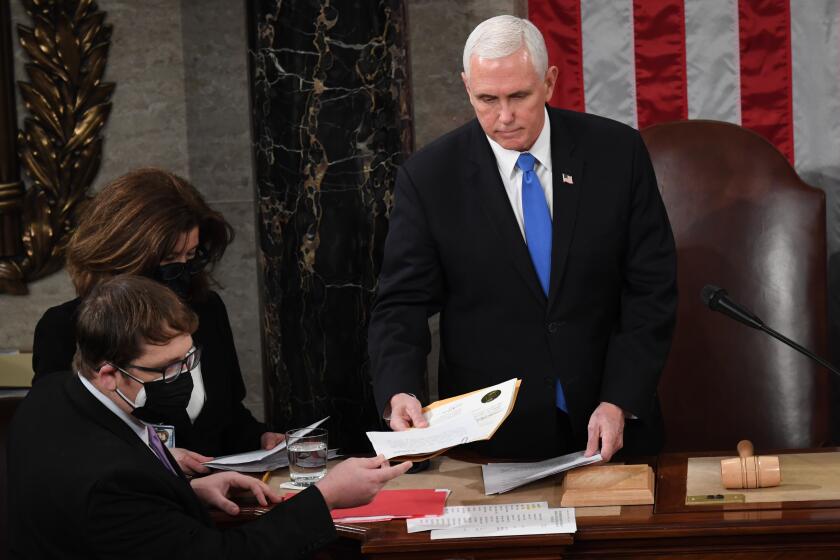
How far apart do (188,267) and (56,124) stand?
158 centimetres

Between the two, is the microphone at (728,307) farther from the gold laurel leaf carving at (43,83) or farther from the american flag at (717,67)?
the gold laurel leaf carving at (43,83)

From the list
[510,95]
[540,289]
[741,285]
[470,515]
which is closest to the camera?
[470,515]

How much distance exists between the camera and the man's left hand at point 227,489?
2.89m

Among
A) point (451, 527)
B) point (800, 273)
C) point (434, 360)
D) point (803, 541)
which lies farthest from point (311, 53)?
point (803, 541)

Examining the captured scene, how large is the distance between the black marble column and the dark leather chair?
100 cm

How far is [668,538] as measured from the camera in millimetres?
2586

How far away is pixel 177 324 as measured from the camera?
2480 millimetres

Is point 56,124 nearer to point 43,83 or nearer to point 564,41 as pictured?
point 43,83

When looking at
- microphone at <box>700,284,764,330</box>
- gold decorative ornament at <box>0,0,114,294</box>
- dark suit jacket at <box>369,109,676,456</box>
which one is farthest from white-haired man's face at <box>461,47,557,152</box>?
gold decorative ornament at <box>0,0,114,294</box>

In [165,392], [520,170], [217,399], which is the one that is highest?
[520,170]

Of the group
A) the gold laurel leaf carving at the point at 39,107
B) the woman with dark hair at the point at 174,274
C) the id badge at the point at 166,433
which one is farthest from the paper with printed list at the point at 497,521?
the gold laurel leaf carving at the point at 39,107

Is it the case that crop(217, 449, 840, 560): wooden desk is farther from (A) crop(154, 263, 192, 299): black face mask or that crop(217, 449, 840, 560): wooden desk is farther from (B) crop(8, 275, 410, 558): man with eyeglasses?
(A) crop(154, 263, 192, 299): black face mask

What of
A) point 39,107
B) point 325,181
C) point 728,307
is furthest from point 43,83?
point 728,307

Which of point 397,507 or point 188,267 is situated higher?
point 188,267
